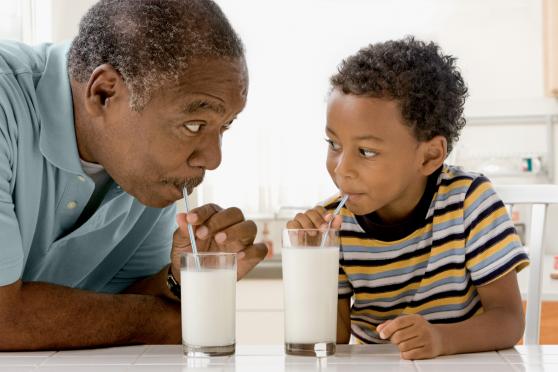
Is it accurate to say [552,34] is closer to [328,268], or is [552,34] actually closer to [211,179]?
[211,179]

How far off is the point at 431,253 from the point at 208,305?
21.4 inches

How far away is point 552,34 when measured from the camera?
337 centimetres

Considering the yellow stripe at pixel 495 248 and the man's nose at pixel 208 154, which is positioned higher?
the man's nose at pixel 208 154

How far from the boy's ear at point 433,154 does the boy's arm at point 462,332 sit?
269 mm

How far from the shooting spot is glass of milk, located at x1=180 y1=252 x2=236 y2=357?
106cm

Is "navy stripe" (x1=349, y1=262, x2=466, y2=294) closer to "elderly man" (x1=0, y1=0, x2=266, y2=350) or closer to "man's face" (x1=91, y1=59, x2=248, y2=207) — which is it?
"elderly man" (x1=0, y1=0, x2=266, y2=350)

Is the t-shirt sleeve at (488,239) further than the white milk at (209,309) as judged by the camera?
Yes

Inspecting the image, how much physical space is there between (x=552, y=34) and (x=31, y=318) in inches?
114

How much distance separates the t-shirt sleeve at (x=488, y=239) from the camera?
4.39ft

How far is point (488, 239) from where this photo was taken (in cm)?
138

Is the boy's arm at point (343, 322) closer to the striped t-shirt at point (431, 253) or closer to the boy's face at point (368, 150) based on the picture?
the striped t-shirt at point (431, 253)

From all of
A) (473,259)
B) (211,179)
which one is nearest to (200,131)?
(473,259)

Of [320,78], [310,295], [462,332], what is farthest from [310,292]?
[320,78]

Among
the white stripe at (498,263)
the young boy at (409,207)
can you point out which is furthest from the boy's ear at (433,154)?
the white stripe at (498,263)
